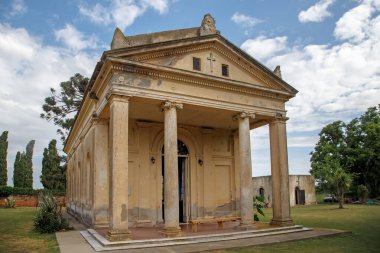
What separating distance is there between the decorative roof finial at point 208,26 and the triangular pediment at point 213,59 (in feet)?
1.72

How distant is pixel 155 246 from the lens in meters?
8.90

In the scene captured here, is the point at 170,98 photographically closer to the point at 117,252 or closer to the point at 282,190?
the point at 117,252

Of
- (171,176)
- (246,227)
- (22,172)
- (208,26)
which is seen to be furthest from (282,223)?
(22,172)

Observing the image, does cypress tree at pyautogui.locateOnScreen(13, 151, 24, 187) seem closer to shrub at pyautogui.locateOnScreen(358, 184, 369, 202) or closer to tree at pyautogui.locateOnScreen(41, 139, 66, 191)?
tree at pyautogui.locateOnScreen(41, 139, 66, 191)

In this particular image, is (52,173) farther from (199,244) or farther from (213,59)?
(199,244)

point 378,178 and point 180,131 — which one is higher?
point 180,131

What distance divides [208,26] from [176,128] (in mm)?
4201

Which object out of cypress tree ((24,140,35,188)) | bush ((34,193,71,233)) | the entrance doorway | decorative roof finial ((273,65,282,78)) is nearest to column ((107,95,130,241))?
bush ((34,193,71,233))

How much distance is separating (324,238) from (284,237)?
1280mm

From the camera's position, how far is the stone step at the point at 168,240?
8758 mm

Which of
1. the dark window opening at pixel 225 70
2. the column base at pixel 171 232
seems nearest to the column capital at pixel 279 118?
the dark window opening at pixel 225 70

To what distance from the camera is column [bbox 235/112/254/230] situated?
1165cm

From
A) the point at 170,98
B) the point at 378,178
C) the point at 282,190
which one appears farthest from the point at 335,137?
the point at 170,98

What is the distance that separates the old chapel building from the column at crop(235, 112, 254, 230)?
3 cm
